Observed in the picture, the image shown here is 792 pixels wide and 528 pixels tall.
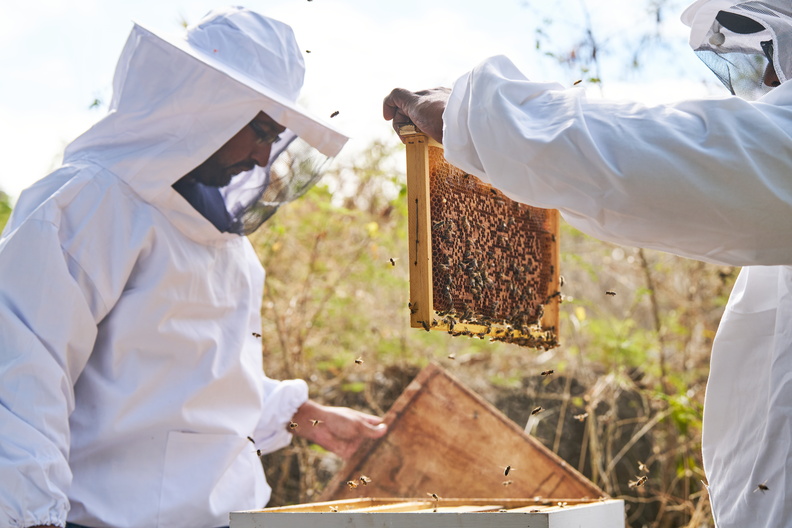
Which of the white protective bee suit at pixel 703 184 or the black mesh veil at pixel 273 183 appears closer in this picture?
the white protective bee suit at pixel 703 184

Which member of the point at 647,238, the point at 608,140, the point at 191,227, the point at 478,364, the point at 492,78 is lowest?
the point at 478,364

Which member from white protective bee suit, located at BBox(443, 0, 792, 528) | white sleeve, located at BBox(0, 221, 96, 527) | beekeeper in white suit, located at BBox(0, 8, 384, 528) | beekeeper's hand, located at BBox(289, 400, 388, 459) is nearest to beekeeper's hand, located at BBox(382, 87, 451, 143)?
white protective bee suit, located at BBox(443, 0, 792, 528)

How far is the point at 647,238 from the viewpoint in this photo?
1.63 meters

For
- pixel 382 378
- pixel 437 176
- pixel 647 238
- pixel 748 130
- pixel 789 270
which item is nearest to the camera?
pixel 748 130

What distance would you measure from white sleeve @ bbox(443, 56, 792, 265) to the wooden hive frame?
17.7 inches

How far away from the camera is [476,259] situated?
2.33 metres

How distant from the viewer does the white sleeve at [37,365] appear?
6.54 ft

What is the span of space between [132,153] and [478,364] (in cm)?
396

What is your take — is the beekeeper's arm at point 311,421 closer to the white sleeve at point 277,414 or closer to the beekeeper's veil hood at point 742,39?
the white sleeve at point 277,414

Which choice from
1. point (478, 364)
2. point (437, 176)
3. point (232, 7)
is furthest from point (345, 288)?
point (437, 176)

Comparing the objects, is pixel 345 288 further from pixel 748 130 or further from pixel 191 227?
pixel 748 130

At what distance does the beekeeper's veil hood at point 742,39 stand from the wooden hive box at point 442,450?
1.56 meters

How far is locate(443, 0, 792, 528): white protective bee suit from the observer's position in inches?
59.7

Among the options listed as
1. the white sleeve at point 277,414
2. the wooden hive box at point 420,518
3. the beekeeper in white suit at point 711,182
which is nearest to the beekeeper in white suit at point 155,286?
the white sleeve at point 277,414
